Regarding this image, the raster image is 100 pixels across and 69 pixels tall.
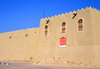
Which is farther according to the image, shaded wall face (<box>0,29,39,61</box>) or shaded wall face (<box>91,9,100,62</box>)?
shaded wall face (<box>0,29,39,61</box>)

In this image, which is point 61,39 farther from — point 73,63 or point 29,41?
point 29,41

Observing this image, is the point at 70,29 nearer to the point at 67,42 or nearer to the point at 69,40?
the point at 69,40

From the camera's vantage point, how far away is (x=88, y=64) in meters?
20.7

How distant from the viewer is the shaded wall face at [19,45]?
108 feet

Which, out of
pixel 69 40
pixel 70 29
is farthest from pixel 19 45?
pixel 70 29

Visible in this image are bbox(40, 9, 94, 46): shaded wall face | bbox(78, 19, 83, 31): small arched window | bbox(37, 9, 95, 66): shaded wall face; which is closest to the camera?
bbox(37, 9, 95, 66): shaded wall face

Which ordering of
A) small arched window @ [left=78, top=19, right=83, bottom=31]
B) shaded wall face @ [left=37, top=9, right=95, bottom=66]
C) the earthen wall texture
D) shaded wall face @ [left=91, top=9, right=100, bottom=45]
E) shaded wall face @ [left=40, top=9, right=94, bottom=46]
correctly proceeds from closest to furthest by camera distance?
the earthen wall texture < shaded wall face @ [left=91, top=9, right=100, bottom=45] < shaded wall face @ [left=37, top=9, right=95, bottom=66] < shaded wall face @ [left=40, top=9, right=94, bottom=46] < small arched window @ [left=78, top=19, right=83, bottom=31]

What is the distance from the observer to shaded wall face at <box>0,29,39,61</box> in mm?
32906

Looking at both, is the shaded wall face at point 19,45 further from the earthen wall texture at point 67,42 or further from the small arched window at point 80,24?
the small arched window at point 80,24

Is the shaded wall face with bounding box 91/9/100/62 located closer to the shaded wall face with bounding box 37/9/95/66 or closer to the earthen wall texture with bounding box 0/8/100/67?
the earthen wall texture with bounding box 0/8/100/67

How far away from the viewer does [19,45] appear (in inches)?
1382

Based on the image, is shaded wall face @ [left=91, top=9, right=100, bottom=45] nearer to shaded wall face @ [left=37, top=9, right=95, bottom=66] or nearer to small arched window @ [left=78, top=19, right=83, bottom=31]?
shaded wall face @ [left=37, top=9, right=95, bottom=66]

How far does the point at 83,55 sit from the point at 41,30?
1028cm

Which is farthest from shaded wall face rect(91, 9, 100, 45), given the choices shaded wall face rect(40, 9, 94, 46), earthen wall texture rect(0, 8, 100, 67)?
shaded wall face rect(40, 9, 94, 46)
